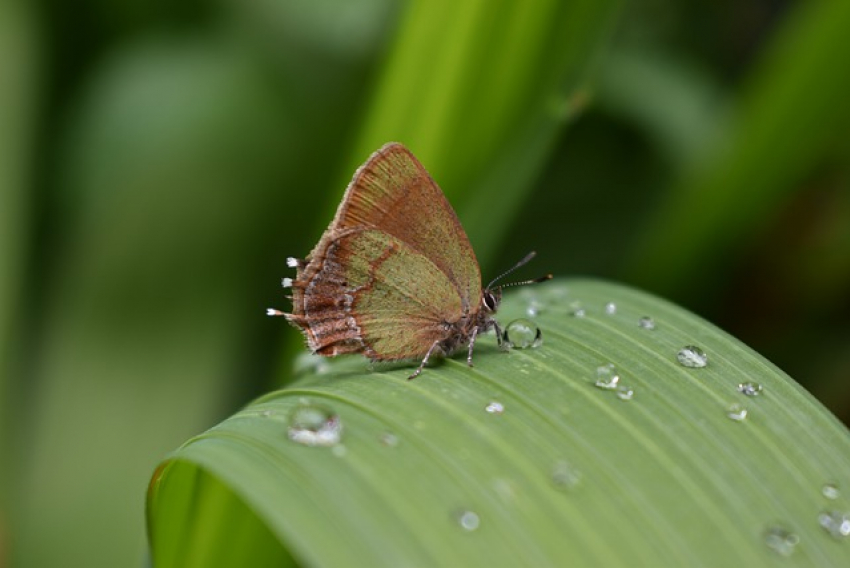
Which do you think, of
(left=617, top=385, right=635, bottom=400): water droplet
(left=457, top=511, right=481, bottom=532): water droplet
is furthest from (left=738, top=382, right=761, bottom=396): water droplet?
(left=457, top=511, right=481, bottom=532): water droplet

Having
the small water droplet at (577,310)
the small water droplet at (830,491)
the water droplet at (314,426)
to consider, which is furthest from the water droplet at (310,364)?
the small water droplet at (830,491)

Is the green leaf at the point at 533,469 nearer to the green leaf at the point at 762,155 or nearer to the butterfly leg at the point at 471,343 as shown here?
the butterfly leg at the point at 471,343

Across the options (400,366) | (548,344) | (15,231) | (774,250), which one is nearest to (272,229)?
(15,231)

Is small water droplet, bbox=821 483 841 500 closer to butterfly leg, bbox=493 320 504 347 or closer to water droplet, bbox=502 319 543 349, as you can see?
water droplet, bbox=502 319 543 349

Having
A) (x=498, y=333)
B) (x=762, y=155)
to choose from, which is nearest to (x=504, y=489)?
(x=498, y=333)

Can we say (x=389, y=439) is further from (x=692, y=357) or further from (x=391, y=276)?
(x=391, y=276)

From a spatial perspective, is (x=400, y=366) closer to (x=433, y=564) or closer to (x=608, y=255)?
(x=433, y=564)
